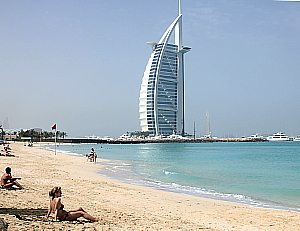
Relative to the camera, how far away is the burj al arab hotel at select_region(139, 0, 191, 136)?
112 metres

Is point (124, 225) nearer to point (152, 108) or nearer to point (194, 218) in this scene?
point (194, 218)

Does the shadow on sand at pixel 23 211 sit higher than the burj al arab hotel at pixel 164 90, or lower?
lower

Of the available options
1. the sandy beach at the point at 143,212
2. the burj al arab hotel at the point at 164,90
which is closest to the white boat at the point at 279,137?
the burj al arab hotel at the point at 164,90

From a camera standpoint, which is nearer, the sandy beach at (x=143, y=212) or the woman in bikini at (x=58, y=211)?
the woman in bikini at (x=58, y=211)

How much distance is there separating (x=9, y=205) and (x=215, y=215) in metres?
4.96

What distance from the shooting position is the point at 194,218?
737 cm

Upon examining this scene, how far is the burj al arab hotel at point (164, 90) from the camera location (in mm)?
111562

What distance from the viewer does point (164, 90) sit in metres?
115

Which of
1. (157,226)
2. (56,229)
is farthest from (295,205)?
(56,229)

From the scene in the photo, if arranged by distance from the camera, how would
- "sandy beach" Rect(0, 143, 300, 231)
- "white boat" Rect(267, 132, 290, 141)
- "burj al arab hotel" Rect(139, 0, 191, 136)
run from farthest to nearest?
1. "white boat" Rect(267, 132, 290, 141)
2. "burj al arab hotel" Rect(139, 0, 191, 136)
3. "sandy beach" Rect(0, 143, 300, 231)

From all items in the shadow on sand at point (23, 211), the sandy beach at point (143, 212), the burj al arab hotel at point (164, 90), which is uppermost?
the burj al arab hotel at point (164, 90)

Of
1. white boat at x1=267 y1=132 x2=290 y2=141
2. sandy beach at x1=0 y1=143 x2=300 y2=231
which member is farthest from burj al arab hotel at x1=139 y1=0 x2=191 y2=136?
sandy beach at x1=0 y1=143 x2=300 y2=231

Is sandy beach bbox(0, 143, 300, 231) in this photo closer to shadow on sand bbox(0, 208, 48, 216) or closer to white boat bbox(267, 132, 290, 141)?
shadow on sand bbox(0, 208, 48, 216)

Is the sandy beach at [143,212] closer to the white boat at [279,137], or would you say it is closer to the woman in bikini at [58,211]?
the woman in bikini at [58,211]
